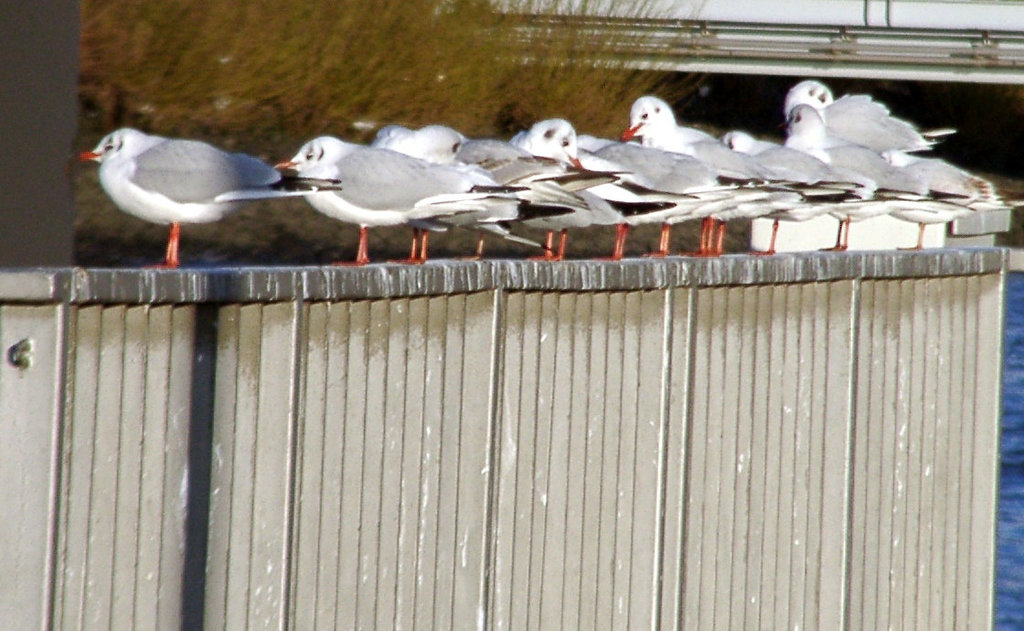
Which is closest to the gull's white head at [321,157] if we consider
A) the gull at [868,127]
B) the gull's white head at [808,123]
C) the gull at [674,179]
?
the gull at [674,179]

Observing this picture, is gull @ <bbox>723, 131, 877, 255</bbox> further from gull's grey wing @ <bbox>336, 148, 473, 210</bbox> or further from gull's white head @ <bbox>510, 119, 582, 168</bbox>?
gull's grey wing @ <bbox>336, 148, 473, 210</bbox>

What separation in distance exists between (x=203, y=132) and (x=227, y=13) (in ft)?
3.67

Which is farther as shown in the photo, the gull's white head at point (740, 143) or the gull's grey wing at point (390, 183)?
the gull's white head at point (740, 143)

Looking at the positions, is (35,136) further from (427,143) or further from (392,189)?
(392,189)

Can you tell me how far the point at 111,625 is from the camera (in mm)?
3707

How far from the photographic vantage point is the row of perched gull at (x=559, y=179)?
17.5 feet

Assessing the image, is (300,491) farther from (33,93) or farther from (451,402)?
(33,93)

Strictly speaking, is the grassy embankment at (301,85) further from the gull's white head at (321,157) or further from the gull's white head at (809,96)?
the gull's white head at (321,157)

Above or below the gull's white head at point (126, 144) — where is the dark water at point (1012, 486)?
below

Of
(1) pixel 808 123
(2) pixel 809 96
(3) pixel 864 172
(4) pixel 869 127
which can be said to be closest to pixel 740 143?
(1) pixel 808 123

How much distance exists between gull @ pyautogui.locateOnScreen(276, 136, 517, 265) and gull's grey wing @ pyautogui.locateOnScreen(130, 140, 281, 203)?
35 cm

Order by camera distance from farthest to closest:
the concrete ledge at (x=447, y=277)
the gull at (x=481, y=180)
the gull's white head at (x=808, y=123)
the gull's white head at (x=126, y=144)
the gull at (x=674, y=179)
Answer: the gull's white head at (x=808, y=123) → the gull at (x=674, y=179) → the gull at (x=481, y=180) → the gull's white head at (x=126, y=144) → the concrete ledge at (x=447, y=277)

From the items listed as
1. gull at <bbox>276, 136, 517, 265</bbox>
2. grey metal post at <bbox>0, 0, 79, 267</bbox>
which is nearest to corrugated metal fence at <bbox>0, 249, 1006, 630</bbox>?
gull at <bbox>276, 136, 517, 265</bbox>

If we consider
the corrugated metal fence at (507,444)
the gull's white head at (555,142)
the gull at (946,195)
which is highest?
the gull's white head at (555,142)
